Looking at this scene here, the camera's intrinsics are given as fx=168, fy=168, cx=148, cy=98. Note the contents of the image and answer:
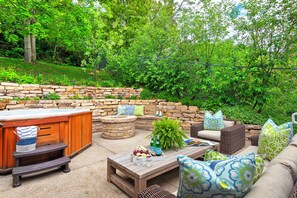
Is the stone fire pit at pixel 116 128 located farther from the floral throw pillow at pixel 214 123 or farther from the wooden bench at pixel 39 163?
the floral throw pillow at pixel 214 123

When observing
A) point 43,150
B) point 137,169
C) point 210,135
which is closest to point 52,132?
point 43,150

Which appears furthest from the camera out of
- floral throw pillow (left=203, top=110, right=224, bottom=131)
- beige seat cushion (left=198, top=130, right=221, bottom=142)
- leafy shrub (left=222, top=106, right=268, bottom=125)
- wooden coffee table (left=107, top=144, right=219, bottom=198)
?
leafy shrub (left=222, top=106, right=268, bottom=125)

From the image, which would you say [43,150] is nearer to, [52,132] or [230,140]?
[52,132]

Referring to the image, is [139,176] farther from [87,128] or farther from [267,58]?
[267,58]

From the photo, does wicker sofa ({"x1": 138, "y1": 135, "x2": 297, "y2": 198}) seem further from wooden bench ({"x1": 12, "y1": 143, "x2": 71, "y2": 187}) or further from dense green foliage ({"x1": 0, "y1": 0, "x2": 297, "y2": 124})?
dense green foliage ({"x1": 0, "y1": 0, "x2": 297, "y2": 124})

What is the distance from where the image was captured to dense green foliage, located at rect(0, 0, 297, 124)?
179 inches

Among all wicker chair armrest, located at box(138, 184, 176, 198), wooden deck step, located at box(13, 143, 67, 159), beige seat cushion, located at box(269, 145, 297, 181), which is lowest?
wooden deck step, located at box(13, 143, 67, 159)

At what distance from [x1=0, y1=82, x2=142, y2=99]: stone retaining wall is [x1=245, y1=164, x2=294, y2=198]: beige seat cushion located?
5576 mm

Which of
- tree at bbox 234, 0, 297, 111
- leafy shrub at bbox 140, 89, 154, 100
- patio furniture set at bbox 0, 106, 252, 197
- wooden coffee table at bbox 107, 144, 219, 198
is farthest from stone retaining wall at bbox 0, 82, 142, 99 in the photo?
tree at bbox 234, 0, 297, 111

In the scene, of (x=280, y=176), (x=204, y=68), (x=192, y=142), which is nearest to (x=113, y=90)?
(x=204, y=68)

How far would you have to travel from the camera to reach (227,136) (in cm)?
331

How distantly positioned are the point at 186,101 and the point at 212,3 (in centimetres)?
329

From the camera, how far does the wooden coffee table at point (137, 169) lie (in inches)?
77.4

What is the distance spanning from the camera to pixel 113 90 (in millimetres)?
6684
